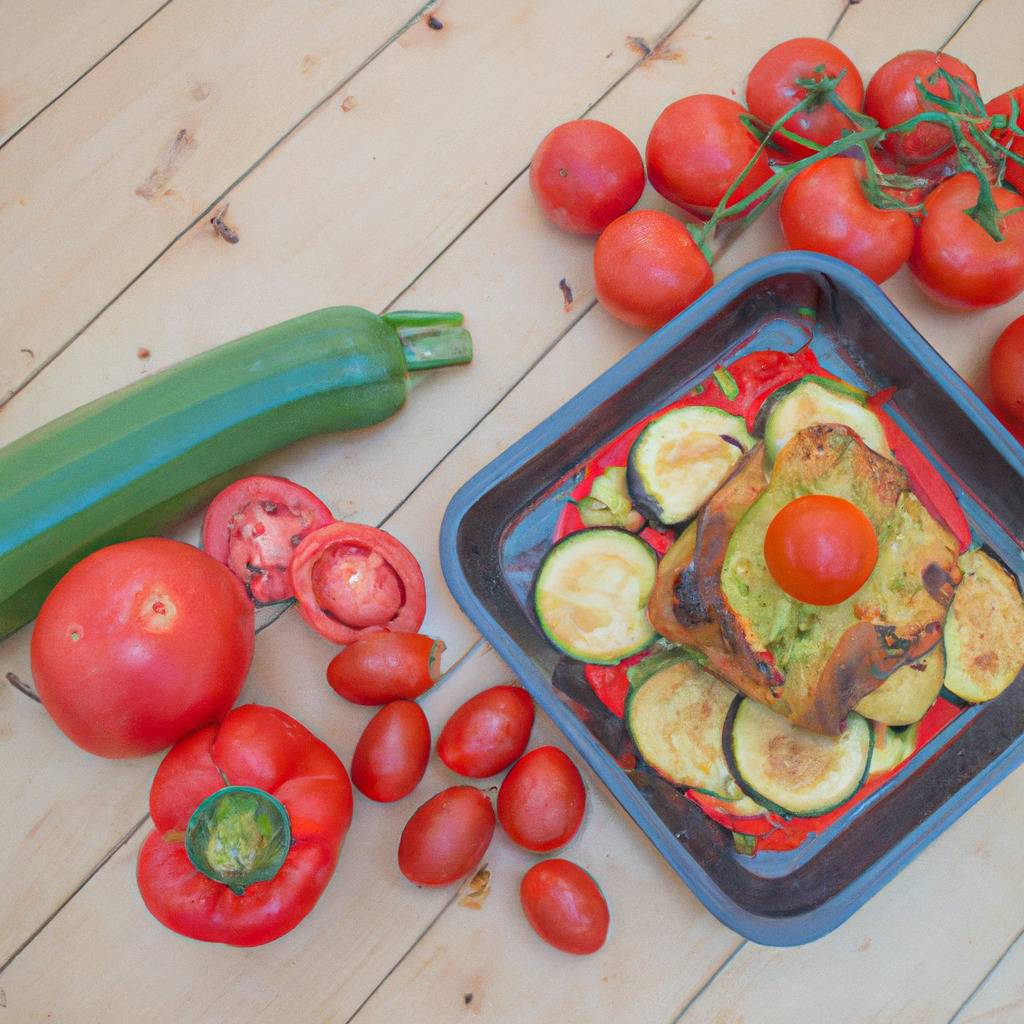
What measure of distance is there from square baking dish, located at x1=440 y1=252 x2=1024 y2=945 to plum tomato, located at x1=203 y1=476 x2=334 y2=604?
0.63 ft

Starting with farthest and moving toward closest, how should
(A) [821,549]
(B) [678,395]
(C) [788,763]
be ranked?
1. (B) [678,395]
2. (C) [788,763]
3. (A) [821,549]

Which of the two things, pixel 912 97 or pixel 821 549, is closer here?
pixel 821 549

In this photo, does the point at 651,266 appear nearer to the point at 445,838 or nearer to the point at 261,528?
the point at 261,528

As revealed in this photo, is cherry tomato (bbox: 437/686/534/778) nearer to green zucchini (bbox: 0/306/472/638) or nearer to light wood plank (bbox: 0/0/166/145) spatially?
green zucchini (bbox: 0/306/472/638)

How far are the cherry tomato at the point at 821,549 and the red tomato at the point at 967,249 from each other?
1.14ft

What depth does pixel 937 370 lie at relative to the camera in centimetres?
104

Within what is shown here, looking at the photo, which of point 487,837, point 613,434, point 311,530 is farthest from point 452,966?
point 613,434

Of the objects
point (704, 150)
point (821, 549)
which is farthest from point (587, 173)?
point (821, 549)

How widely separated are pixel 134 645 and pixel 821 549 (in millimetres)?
643

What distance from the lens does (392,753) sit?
1024 mm

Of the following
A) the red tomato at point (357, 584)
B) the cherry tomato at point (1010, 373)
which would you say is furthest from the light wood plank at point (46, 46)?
the cherry tomato at point (1010, 373)

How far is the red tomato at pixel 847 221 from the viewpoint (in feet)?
3.44

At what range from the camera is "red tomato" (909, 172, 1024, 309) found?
1.04 meters

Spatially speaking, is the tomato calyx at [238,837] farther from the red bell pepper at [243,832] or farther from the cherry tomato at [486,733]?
the cherry tomato at [486,733]
